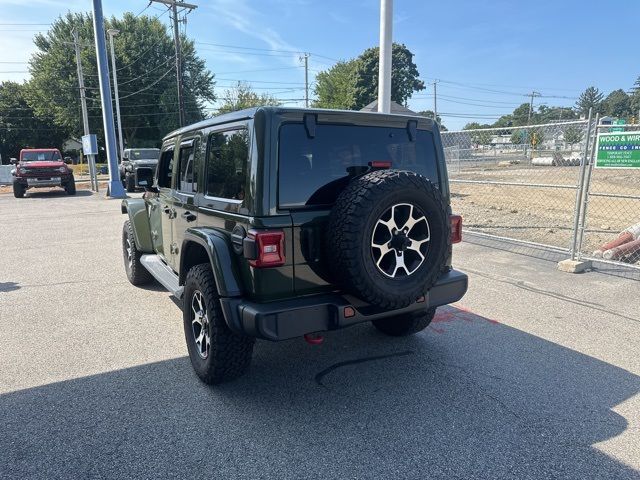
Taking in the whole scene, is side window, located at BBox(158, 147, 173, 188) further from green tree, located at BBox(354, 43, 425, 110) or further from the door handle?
green tree, located at BBox(354, 43, 425, 110)

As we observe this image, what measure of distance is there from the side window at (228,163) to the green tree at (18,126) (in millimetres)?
55457

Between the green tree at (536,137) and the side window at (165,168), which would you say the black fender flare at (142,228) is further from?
the green tree at (536,137)

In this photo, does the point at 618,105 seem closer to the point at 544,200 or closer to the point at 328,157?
the point at 544,200

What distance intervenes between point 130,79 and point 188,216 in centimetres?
4582

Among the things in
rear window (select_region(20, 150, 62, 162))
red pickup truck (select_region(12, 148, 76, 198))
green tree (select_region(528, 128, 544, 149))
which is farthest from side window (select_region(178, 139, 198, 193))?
rear window (select_region(20, 150, 62, 162))

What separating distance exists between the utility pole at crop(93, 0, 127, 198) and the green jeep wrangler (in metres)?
16.5

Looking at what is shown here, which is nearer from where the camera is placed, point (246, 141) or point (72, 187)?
point (246, 141)

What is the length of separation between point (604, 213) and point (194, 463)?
14098 mm

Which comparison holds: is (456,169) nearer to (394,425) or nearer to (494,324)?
(494,324)

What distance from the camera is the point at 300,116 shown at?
3037 millimetres

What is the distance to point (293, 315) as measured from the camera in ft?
9.36

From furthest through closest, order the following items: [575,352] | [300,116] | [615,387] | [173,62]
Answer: [173,62]
[575,352]
[615,387]
[300,116]

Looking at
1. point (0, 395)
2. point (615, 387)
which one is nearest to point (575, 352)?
point (615, 387)

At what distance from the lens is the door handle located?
152 inches
